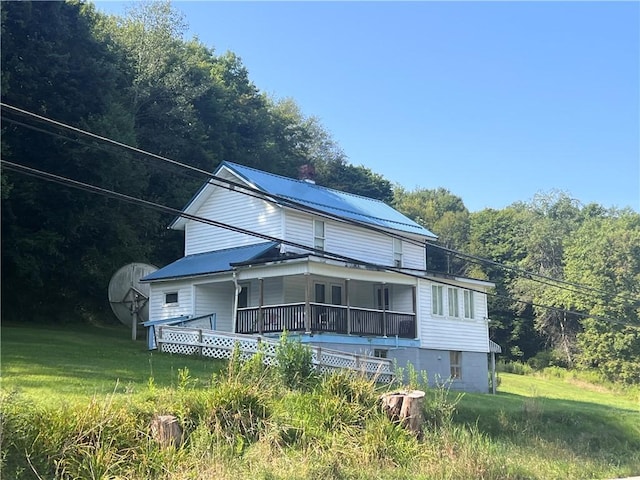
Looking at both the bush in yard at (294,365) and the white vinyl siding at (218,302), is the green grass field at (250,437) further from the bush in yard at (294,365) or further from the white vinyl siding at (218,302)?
the white vinyl siding at (218,302)

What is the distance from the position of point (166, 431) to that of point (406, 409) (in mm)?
4783

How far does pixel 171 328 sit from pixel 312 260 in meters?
5.36

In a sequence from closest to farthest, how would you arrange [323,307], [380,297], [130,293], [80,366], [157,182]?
[80,366], [323,307], [130,293], [380,297], [157,182]

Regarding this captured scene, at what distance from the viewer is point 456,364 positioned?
30.7 metres

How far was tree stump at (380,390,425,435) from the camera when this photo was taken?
43.3 feet

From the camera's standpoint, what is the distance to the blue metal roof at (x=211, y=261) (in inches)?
1055

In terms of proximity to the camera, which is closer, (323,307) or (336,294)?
(323,307)

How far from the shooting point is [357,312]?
26391mm

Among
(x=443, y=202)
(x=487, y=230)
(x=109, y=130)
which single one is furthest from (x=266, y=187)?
(x=443, y=202)

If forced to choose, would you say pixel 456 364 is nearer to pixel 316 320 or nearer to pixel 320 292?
pixel 320 292

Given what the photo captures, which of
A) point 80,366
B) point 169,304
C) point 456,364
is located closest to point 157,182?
point 169,304

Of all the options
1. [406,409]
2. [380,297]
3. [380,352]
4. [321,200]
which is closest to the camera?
[406,409]

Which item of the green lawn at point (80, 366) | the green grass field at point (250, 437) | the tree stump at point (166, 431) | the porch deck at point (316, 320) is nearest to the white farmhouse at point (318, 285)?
the porch deck at point (316, 320)

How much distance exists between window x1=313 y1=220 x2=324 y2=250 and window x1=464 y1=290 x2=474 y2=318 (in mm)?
7614
